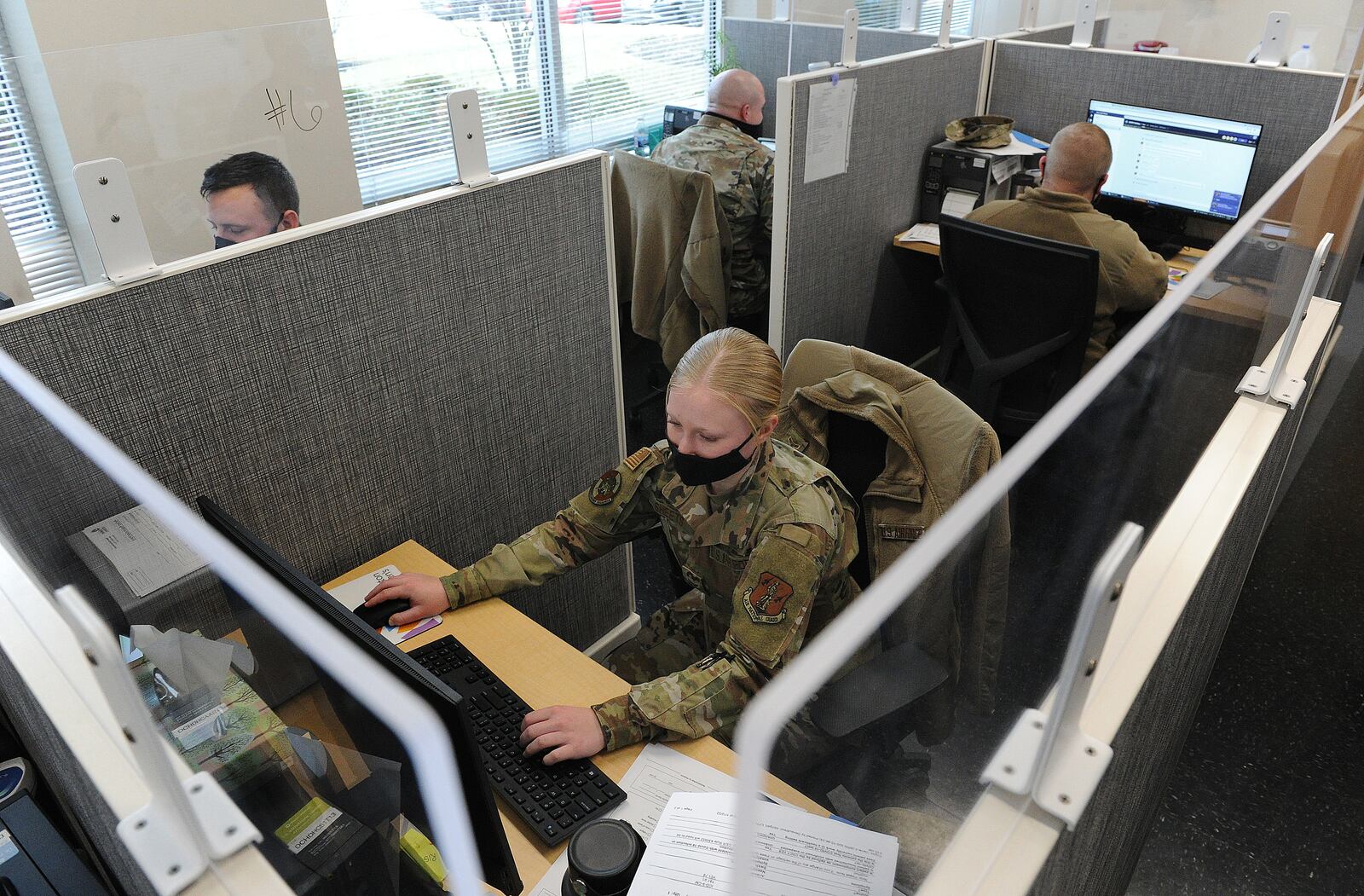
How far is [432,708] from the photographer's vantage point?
77 centimetres

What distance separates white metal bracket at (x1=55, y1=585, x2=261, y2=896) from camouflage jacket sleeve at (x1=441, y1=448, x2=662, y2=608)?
0.73m

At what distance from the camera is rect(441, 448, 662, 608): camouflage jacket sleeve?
1.39 meters

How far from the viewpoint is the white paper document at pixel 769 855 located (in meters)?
0.65

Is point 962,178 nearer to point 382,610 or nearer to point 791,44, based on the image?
point 791,44

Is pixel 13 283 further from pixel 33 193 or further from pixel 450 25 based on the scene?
pixel 450 25

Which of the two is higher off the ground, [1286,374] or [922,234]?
[1286,374]

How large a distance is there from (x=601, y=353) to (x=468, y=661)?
0.71 meters

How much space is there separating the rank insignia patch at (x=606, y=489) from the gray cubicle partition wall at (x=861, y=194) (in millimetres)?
1058

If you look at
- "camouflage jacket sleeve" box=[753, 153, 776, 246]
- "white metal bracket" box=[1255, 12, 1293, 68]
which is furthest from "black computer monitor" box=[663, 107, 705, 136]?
"white metal bracket" box=[1255, 12, 1293, 68]

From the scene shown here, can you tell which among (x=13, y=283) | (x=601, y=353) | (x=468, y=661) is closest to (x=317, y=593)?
(x=468, y=661)

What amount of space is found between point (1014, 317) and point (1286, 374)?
3.08 ft

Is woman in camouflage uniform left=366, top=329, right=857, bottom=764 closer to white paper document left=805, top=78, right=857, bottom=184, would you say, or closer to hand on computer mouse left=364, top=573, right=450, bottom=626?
hand on computer mouse left=364, top=573, right=450, bottom=626

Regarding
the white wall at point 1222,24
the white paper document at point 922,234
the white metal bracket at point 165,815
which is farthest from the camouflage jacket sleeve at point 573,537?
the white wall at point 1222,24

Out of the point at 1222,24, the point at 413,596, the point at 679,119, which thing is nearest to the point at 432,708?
the point at 413,596
